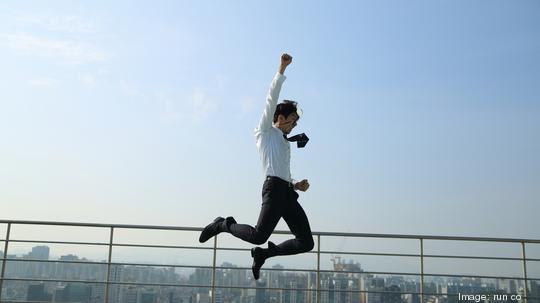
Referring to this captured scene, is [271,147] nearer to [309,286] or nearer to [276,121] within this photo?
[276,121]

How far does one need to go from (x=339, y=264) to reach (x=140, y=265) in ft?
6.00

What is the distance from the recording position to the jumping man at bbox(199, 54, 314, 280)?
10.3 feet

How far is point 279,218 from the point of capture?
10.4 ft

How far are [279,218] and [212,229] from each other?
26.8 inches

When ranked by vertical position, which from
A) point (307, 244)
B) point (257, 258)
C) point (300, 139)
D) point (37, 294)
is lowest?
point (37, 294)

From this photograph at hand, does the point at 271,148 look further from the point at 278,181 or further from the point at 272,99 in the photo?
the point at 272,99

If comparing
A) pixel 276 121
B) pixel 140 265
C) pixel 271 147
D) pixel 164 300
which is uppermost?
pixel 276 121

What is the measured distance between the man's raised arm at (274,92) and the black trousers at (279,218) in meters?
0.40

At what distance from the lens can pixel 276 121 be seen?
3.40 meters

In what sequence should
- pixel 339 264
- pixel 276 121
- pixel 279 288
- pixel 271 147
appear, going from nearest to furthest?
pixel 271 147, pixel 276 121, pixel 279 288, pixel 339 264

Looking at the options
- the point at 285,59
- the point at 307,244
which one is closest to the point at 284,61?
the point at 285,59

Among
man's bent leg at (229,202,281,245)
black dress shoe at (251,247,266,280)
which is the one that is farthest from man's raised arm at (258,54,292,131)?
black dress shoe at (251,247,266,280)

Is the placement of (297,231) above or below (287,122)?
below

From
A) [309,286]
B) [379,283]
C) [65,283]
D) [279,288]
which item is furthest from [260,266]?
[65,283]
